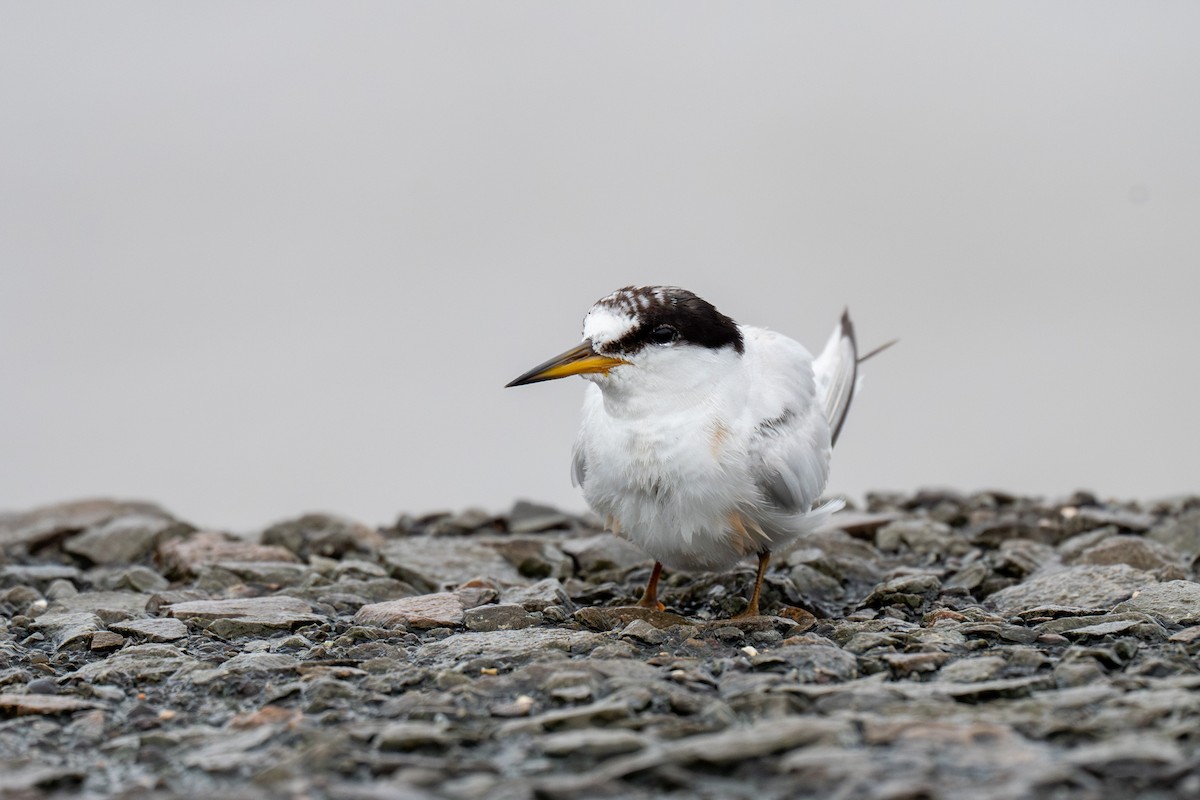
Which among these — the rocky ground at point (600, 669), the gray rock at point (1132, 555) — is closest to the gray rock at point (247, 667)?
the rocky ground at point (600, 669)

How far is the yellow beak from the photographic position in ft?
14.8

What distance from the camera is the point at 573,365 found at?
4.54m

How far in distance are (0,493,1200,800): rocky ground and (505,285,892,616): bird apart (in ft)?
1.01

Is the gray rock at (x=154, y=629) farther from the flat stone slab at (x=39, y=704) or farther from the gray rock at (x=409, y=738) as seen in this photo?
the gray rock at (x=409, y=738)

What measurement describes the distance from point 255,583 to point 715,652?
2.24 m

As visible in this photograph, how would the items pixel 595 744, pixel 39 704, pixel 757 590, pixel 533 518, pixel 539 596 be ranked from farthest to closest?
pixel 533 518
pixel 539 596
pixel 757 590
pixel 39 704
pixel 595 744

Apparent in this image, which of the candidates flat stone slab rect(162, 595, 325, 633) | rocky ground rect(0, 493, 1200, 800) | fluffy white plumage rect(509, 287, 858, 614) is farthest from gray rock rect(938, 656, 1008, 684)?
flat stone slab rect(162, 595, 325, 633)

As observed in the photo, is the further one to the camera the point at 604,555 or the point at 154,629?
the point at 604,555

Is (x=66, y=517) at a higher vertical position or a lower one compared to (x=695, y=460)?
lower

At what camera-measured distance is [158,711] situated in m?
3.67

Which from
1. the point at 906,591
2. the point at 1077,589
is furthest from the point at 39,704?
the point at 1077,589

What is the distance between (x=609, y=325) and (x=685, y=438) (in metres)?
0.46

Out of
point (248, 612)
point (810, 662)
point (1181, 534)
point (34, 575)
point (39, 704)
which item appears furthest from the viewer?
point (1181, 534)

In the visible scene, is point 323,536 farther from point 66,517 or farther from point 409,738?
point 409,738
